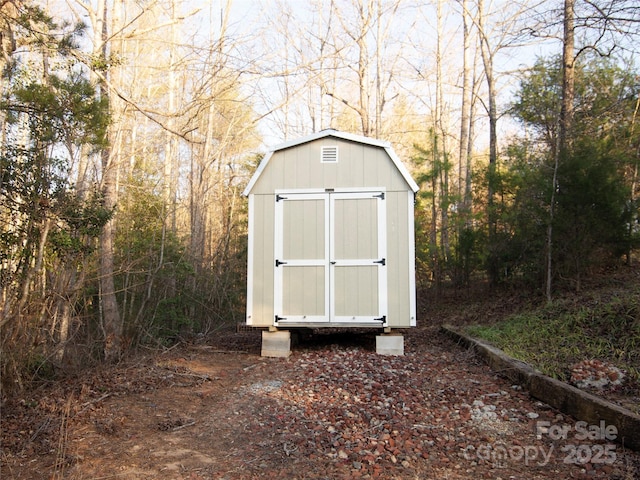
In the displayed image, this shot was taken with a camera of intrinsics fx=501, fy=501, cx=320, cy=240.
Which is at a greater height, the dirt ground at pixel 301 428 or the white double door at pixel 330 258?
the white double door at pixel 330 258

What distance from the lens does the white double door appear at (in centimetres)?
700

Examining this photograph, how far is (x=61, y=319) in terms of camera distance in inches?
236

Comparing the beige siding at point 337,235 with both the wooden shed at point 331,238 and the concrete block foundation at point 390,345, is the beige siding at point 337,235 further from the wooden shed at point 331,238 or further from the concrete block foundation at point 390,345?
the concrete block foundation at point 390,345

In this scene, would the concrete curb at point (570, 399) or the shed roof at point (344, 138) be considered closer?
the concrete curb at point (570, 399)

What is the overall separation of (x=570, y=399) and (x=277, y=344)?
13.2ft

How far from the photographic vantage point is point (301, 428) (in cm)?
406

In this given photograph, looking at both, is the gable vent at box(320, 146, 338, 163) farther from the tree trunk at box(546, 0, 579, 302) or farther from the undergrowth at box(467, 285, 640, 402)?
the tree trunk at box(546, 0, 579, 302)

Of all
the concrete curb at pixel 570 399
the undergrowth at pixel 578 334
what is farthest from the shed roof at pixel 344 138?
the concrete curb at pixel 570 399

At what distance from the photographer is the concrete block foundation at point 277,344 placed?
7.07 m

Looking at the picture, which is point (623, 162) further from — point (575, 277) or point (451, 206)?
point (451, 206)

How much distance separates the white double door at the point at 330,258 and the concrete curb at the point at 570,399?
5.98 ft

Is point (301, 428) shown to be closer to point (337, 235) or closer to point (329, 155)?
point (337, 235)

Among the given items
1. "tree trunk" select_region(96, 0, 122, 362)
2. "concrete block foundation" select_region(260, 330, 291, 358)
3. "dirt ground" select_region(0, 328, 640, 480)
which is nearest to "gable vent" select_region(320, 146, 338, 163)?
"concrete block foundation" select_region(260, 330, 291, 358)

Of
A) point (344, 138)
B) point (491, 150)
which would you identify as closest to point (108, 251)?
point (344, 138)
